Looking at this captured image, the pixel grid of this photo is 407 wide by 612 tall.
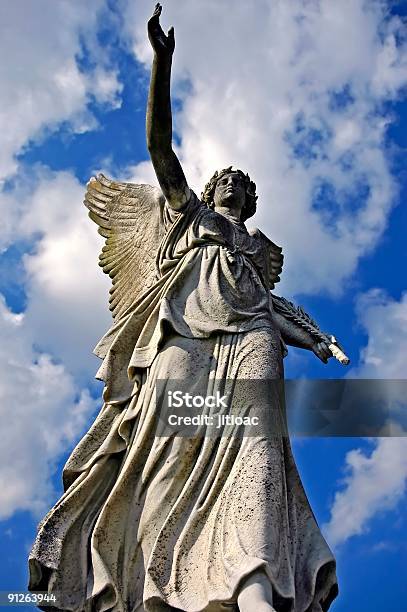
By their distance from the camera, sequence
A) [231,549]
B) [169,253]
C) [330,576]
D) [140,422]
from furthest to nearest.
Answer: [169,253]
[140,422]
[330,576]
[231,549]

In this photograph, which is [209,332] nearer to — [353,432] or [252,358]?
[252,358]

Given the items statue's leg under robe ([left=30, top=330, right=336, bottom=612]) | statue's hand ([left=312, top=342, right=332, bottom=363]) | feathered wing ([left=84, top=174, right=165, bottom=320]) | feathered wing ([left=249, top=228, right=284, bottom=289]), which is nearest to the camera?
statue's leg under robe ([left=30, top=330, right=336, bottom=612])

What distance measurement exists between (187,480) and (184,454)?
223 mm

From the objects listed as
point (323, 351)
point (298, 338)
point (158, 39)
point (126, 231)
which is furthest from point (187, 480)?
point (158, 39)

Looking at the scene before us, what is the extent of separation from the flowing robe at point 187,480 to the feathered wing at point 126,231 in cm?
67

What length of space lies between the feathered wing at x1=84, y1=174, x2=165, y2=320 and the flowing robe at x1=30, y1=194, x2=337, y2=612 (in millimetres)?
668

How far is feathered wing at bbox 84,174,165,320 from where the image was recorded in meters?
10.4

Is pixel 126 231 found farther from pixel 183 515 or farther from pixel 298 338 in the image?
pixel 183 515

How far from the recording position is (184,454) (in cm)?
842

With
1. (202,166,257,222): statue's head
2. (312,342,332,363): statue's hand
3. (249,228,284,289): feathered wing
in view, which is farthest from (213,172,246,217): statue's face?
(312,342,332,363): statue's hand

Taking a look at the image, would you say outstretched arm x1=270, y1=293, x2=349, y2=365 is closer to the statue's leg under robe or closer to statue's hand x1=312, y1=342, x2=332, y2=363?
statue's hand x1=312, y1=342, x2=332, y2=363

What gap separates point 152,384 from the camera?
29.2ft

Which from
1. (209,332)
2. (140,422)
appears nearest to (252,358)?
(209,332)

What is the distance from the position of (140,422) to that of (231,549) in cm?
161
